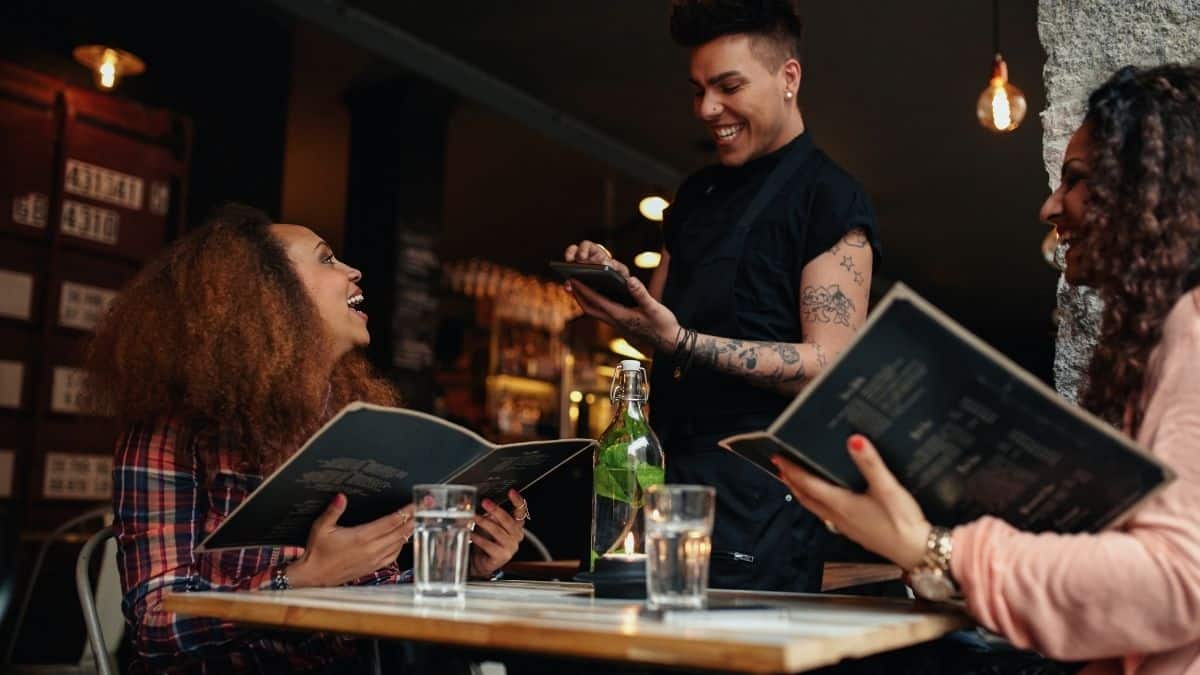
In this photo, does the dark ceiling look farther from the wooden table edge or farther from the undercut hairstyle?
the wooden table edge

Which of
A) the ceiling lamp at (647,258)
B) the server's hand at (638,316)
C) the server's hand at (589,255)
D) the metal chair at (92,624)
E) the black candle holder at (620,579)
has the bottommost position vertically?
the metal chair at (92,624)

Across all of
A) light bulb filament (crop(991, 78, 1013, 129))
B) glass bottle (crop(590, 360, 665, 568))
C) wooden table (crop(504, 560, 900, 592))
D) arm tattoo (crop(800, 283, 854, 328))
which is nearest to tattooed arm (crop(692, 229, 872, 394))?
arm tattoo (crop(800, 283, 854, 328))

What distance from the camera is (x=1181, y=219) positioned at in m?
1.25

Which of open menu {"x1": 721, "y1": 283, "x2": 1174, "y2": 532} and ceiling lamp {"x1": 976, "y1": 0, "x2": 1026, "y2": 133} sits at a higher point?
ceiling lamp {"x1": 976, "y1": 0, "x2": 1026, "y2": 133}

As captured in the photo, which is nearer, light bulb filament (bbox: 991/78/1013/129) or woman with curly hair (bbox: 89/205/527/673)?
woman with curly hair (bbox: 89/205/527/673)

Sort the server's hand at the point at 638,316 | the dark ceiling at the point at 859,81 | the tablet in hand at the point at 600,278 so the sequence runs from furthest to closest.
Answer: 1. the dark ceiling at the point at 859,81
2. the server's hand at the point at 638,316
3. the tablet in hand at the point at 600,278

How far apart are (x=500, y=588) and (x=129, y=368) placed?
646 millimetres

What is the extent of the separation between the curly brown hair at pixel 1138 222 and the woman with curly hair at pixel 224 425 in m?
0.90

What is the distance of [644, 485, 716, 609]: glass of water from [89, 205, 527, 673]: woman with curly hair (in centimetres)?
50

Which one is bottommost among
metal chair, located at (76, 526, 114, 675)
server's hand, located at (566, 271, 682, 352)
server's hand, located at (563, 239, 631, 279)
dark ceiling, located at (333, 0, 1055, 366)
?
metal chair, located at (76, 526, 114, 675)

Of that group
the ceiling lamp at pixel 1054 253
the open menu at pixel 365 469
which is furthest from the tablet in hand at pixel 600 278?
the ceiling lamp at pixel 1054 253

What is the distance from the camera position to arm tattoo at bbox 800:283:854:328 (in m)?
1.94

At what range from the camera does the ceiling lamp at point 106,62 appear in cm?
476

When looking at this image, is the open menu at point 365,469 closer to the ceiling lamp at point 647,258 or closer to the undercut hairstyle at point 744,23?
the undercut hairstyle at point 744,23
